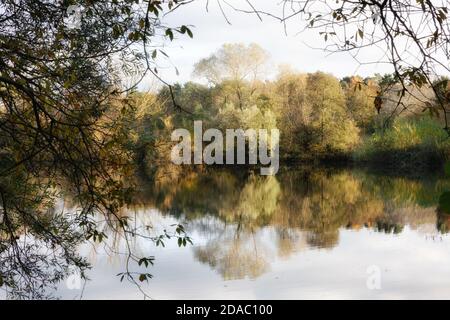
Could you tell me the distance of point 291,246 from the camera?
944 centimetres

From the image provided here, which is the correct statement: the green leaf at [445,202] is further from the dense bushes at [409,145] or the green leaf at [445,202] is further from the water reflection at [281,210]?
the dense bushes at [409,145]

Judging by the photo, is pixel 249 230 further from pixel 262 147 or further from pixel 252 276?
pixel 262 147

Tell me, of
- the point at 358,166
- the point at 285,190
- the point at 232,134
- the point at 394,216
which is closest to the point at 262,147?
the point at 232,134

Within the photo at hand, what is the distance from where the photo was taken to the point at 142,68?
15.8 feet

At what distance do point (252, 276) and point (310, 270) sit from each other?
2.71 feet

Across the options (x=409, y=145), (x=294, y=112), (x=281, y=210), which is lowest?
(x=281, y=210)

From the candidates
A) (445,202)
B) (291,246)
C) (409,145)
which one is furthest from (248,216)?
(445,202)

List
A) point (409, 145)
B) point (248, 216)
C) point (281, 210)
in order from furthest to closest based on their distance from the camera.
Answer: point (409, 145), point (281, 210), point (248, 216)

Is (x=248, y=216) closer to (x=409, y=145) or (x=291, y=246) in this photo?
(x=291, y=246)

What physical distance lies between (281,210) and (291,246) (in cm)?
406

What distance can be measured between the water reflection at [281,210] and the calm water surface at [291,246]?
0.10ft

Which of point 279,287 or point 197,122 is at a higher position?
point 197,122

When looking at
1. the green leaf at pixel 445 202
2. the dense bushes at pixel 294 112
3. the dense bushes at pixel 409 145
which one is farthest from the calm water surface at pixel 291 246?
the dense bushes at pixel 294 112

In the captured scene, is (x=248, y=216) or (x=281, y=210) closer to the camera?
(x=248, y=216)
